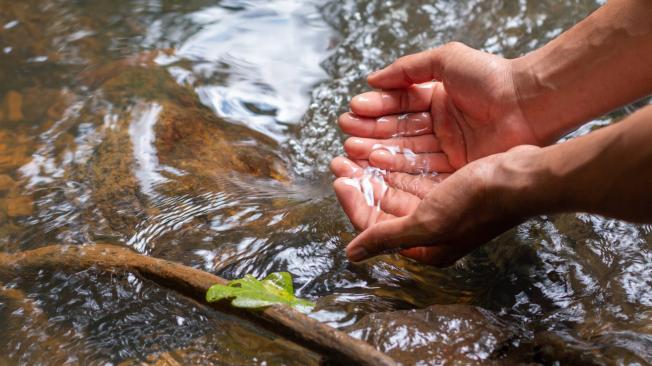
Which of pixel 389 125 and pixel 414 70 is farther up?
pixel 414 70

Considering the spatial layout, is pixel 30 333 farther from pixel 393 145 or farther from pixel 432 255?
pixel 393 145

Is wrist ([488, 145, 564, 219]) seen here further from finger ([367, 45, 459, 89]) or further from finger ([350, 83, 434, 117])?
finger ([350, 83, 434, 117])

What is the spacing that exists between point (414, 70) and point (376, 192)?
2.09 ft

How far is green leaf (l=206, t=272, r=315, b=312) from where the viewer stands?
6.95 feet

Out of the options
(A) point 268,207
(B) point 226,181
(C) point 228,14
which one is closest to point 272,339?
(A) point 268,207

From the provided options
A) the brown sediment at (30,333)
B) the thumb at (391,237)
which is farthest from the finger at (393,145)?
the brown sediment at (30,333)

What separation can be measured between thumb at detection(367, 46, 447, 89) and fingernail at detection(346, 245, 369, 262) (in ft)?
3.41

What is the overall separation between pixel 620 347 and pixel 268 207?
1642 millimetres

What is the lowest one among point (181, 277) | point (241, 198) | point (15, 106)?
point (15, 106)

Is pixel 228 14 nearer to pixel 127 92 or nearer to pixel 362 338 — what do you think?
pixel 127 92

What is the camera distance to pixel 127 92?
3.94m

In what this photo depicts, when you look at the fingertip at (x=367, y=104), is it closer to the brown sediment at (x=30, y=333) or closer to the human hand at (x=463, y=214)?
the human hand at (x=463, y=214)

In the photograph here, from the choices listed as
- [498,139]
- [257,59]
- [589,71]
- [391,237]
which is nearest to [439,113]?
[498,139]

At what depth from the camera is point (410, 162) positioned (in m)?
3.19
